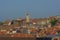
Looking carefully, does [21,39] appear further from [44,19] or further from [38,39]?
[44,19]

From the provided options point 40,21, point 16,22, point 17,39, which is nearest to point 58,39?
point 17,39

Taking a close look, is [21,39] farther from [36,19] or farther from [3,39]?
[36,19]

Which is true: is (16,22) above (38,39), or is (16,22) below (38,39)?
above

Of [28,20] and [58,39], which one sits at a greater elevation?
[28,20]

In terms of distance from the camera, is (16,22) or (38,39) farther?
(16,22)

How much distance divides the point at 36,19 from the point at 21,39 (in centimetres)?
4922

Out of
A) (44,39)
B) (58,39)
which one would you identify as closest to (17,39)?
(44,39)

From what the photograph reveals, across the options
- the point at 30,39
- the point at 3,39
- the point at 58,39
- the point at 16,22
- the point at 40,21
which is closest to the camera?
the point at 3,39

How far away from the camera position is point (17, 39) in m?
18.7

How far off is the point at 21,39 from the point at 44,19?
4912cm

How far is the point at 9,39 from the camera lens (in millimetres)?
18250

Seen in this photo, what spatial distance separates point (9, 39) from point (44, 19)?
5000cm

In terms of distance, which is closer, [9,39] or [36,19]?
[9,39]

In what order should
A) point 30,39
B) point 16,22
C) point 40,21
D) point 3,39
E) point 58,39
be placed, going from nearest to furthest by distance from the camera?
point 3,39, point 30,39, point 58,39, point 16,22, point 40,21
